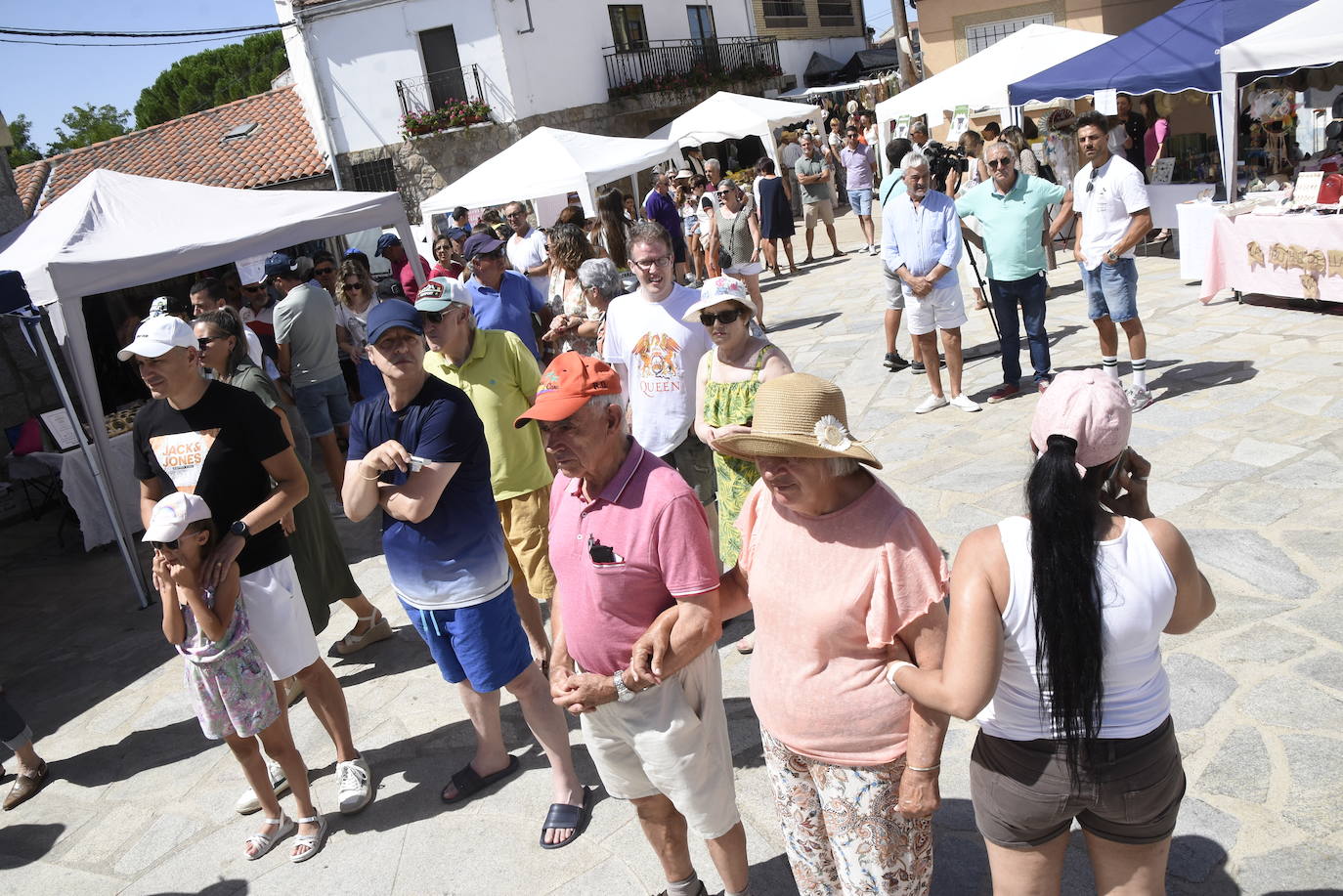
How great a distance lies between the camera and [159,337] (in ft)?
11.2

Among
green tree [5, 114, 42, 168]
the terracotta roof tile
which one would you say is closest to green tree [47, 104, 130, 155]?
green tree [5, 114, 42, 168]

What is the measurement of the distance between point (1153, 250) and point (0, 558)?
12.0 meters

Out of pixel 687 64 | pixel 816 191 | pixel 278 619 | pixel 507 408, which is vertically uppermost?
pixel 687 64

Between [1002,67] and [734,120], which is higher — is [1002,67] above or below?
below

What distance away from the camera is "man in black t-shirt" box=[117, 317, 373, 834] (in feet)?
11.4

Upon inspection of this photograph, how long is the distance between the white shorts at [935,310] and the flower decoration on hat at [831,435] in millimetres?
4870

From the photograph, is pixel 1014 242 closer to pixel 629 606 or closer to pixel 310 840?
pixel 629 606

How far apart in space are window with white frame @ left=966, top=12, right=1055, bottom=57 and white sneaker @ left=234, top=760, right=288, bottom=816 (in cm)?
2022

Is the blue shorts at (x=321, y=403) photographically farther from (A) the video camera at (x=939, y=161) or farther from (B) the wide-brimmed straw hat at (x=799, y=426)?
(A) the video camera at (x=939, y=161)

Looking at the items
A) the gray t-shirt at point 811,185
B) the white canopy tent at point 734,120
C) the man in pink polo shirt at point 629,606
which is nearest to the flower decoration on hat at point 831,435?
the man in pink polo shirt at point 629,606

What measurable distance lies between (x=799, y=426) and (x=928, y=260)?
495 centimetres

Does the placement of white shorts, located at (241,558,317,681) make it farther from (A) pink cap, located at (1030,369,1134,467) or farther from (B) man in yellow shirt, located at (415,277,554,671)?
(A) pink cap, located at (1030,369,1134,467)

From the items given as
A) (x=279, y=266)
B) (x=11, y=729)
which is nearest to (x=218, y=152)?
(x=279, y=266)

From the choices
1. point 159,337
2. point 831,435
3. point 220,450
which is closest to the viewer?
point 831,435
